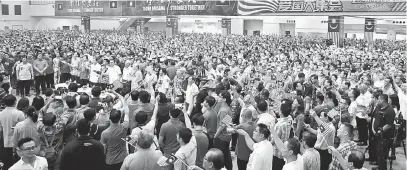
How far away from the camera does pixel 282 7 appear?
28.7 metres

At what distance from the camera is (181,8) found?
1366 inches

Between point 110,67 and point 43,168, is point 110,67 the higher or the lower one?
the higher one

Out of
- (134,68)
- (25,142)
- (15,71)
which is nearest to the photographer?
(25,142)

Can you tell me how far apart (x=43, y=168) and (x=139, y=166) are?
3.07 ft

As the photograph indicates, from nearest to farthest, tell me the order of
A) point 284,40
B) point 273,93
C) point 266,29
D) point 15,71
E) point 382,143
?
1. point 382,143
2. point 273,93
3. point 15,71
4. point 284,40
5. point 266,29

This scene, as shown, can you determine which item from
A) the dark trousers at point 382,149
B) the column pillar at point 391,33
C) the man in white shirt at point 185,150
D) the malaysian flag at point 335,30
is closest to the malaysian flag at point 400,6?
the malaysian flag at point 335,30

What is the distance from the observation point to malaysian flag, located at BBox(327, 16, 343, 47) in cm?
2667

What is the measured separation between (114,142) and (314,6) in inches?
947

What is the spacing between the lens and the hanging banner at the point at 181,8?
3206 cm

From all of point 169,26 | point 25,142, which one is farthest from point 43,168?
point 169,26

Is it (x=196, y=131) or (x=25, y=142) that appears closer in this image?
(x=25, y=142)

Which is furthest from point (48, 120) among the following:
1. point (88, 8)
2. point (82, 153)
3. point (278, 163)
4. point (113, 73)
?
point (88, 8)

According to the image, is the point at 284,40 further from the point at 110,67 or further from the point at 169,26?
the point at 110,67

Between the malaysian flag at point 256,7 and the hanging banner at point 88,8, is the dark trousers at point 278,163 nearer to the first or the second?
the malaysian flag at point 256,7
